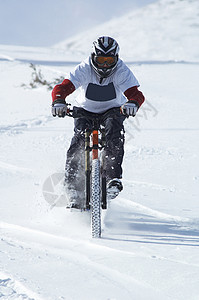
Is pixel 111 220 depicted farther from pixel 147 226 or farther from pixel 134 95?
pixel 134 95

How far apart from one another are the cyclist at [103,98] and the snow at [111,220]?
438 mm

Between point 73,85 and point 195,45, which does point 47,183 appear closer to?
point 73,85

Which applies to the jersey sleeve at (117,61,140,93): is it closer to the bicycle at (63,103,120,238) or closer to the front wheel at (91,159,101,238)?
the bicycle at (63,103,120,238)

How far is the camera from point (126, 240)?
3541 millimetres

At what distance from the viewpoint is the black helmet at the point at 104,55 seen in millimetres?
4000

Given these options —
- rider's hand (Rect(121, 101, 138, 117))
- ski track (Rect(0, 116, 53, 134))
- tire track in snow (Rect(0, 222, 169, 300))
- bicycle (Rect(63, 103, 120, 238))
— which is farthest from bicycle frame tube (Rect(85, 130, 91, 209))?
ski track (Rect(0, 116, 53, 134))

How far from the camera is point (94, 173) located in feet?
12.4

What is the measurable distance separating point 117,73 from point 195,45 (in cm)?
5267

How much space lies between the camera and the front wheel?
363 centimetres

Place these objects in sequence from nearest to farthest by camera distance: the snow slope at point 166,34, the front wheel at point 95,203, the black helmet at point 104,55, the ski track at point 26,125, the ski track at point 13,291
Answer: the ski track at point 13,291 → the front wheel at point 95,203 → the black helmet at point 104,55 → the ski track at point 26,125 → the snow slope at point 166,34

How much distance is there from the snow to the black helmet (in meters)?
1.44

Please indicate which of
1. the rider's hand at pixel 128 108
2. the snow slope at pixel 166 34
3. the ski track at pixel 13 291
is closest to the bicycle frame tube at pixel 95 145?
the rider's hand at pixel 128 108

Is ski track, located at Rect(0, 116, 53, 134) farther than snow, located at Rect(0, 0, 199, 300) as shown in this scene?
Yes

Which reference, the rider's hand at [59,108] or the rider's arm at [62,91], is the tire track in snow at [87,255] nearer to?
the rider's hand at [59,108]
